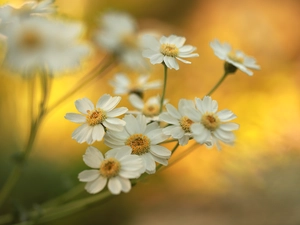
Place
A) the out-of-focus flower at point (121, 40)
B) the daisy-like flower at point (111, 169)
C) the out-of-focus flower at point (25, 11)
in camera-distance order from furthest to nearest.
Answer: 1. the out-of-focus flower at point (121, 40)
2. the out-of-focus flower at point (25, 11)
3. the daisy-like flower at point (111, 169)

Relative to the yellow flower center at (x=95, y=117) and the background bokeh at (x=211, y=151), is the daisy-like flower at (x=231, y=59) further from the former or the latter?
the background bokeh at (x=211, y=151)

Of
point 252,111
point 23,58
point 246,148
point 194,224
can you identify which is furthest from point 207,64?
point 23,58

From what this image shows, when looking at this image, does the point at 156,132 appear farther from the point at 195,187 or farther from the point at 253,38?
the point at 253,38

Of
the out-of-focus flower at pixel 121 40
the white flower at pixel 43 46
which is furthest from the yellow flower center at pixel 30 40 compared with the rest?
the out-of-focus flower at pixel 121 40

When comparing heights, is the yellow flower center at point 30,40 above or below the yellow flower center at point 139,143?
above

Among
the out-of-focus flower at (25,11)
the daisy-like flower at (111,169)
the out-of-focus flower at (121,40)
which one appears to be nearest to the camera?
the daisy-like flower at (111,169)

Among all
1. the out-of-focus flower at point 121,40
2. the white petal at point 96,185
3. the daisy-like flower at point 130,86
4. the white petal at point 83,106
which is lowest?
the white petal at point 96,185

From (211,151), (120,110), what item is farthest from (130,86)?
(211,151)
